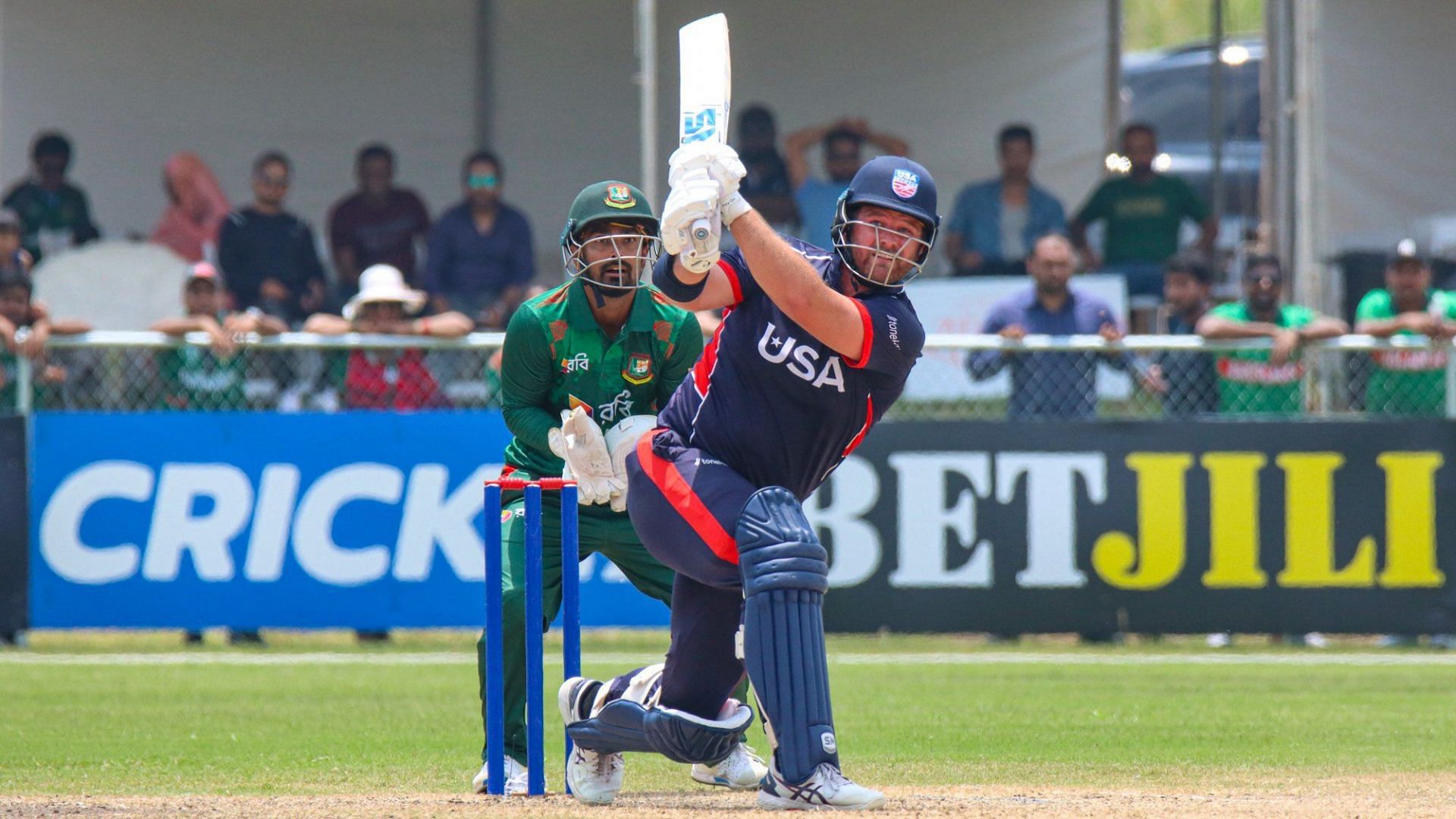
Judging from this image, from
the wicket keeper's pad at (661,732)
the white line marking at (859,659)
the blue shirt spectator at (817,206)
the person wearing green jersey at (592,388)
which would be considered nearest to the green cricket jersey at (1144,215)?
Answer: the blue shirt spectator at (817,206)

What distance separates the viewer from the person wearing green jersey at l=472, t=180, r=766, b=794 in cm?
645

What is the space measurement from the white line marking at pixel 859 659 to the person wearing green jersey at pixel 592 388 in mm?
3974

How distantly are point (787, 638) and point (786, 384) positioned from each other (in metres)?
0.77

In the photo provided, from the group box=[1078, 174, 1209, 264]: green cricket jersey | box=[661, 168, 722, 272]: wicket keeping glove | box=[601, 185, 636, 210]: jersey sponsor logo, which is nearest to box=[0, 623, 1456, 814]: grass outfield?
box=[661, 168, 722, 272]: wicket keeping glove

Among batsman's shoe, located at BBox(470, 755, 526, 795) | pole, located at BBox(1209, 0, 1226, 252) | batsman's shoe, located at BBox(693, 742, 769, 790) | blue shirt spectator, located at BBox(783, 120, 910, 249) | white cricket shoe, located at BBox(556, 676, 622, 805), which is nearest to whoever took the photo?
white cricket shoe, located at BBox(556, 676, 622, 805)

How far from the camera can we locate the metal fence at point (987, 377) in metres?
11.5

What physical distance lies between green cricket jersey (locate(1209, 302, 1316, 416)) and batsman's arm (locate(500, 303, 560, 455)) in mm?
6332

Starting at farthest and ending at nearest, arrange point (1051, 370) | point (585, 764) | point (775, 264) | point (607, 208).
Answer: point (1051, 370)
point (607, 208)
point (585, 764)
point (775, 264)

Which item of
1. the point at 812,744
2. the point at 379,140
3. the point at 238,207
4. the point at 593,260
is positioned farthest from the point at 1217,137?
the point at 812,744

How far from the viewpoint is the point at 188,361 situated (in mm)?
11633

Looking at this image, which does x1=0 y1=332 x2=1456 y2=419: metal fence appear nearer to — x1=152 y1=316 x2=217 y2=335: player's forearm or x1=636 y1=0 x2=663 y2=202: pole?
x1=152 y1=316 x2=217 y2=335: player's forearm

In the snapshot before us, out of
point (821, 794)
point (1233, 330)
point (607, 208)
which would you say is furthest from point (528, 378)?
point (1233, 330)

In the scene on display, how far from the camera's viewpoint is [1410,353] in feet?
38.5

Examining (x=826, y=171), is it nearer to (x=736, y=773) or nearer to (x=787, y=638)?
(x=736, y=773)
